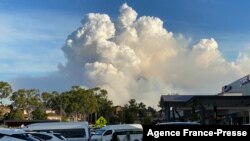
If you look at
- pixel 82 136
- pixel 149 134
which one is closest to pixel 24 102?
pixel 82 136

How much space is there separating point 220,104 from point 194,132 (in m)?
61.2

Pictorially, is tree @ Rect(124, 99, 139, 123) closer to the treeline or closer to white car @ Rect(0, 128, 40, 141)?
the treeline

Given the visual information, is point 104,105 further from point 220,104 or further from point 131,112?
point 220,104

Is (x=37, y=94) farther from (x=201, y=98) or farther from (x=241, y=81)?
(x=201, y=98)

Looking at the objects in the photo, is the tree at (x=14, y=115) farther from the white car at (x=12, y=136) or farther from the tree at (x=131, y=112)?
the white car at (x=12, y=136)

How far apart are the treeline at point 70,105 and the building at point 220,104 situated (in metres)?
29.5

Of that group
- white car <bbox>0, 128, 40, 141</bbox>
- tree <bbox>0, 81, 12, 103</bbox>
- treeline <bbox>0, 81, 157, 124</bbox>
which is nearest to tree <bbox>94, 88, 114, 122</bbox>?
treeline <bbox>0, 81, 157, 124</bbox>

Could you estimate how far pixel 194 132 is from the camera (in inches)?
316

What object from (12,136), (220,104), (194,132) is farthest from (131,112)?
(194,132)

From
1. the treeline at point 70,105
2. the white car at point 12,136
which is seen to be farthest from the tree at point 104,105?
the white car at point 12,136

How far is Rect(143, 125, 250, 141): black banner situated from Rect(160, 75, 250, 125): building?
173 feet

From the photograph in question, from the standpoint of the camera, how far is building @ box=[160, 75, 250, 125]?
62375mm

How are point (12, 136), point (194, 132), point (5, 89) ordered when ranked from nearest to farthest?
point (194, 132) < point (12, 136) < point (5, 89)

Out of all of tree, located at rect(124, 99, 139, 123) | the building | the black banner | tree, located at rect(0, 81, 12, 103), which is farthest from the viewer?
tree, located at rect(124, 99, 139, 123)
